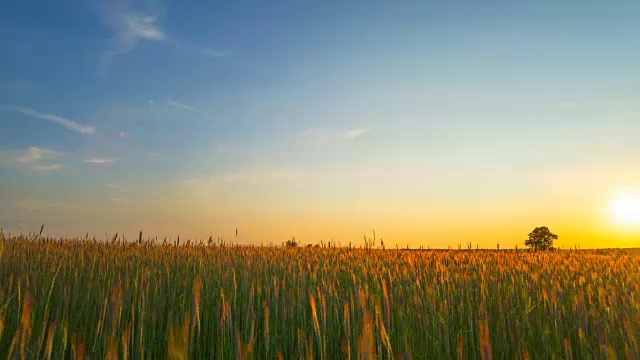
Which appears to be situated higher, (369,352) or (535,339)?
(369,352)

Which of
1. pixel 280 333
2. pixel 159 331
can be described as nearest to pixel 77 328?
pixel 159 331

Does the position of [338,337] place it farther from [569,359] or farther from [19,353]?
[19,353]

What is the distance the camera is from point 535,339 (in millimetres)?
3527

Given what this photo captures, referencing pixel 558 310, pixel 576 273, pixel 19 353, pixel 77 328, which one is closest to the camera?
pixel 19 353

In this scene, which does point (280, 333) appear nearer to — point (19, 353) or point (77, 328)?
point (77, 328)

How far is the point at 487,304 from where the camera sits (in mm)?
4383

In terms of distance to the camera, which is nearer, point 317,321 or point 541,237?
point 317,321

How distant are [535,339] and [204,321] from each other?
2.51 m

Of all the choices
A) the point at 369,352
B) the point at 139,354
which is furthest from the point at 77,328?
the point at 369,352

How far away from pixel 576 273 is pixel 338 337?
18.7ft

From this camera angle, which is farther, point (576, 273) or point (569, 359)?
point (576, 273)

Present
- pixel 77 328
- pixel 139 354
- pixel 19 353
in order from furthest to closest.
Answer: pixel 77 328 → pixel 139 354 → pixel 19 353

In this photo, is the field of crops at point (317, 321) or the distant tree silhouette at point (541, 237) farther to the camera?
the distant tree silhouette at point (541, 237)

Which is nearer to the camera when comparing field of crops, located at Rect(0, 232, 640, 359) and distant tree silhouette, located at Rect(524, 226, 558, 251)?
field of crops, located at Rect(0, 232, 640, 359)
